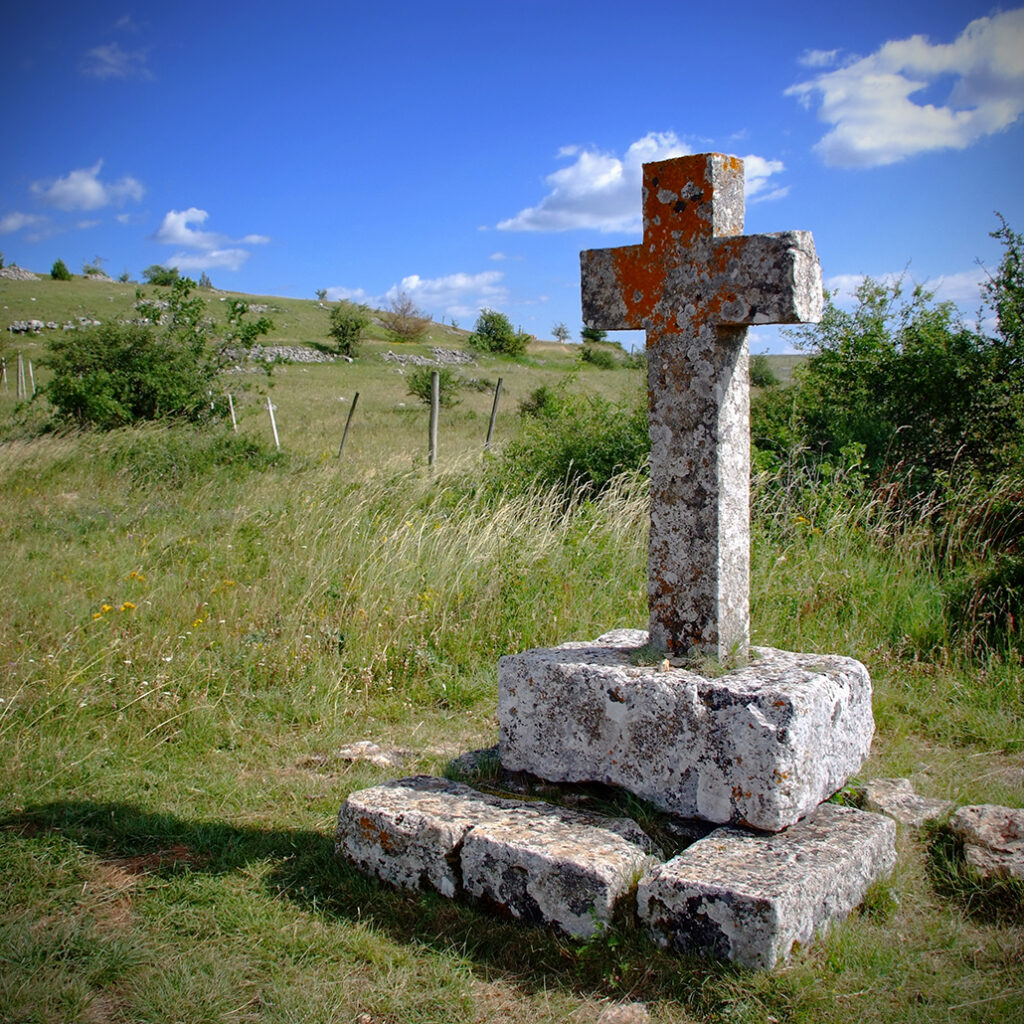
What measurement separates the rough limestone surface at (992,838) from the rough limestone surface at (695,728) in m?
0.44

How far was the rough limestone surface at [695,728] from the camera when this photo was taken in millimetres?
2986

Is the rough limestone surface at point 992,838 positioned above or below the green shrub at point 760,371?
below

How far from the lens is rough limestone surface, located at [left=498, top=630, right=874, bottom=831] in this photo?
9.80 feet

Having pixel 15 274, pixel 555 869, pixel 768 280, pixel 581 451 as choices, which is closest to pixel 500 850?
pixel 555 869

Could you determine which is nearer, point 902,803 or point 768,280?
point 768,280

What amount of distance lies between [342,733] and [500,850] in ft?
6.20

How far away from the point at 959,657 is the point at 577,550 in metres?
2.72

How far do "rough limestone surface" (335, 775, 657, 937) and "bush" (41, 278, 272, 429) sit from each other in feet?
38.1

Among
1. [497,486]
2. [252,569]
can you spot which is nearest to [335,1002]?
[252,569]

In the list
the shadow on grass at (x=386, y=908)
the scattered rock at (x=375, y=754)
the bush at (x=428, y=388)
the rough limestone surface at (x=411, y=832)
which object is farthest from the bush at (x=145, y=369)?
the rough limestone surface at (x=411, y=832)

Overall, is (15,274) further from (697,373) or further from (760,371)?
(697,373)

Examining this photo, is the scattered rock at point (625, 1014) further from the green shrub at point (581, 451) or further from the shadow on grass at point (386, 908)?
the green shrub at point (581, 451)

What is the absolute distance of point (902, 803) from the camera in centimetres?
360

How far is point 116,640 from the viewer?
4.87 metres
